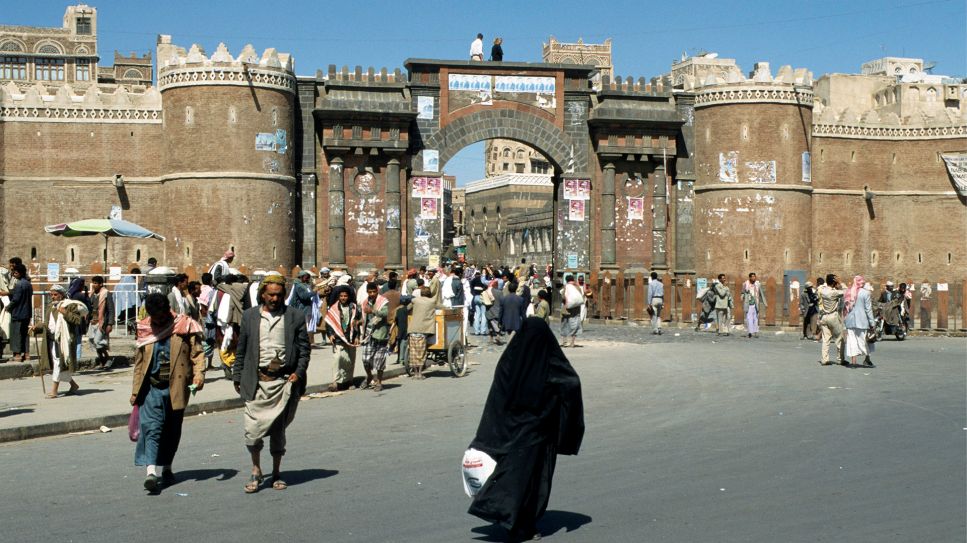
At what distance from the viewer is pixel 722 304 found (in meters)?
27.1

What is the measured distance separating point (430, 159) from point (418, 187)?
3.36 feet

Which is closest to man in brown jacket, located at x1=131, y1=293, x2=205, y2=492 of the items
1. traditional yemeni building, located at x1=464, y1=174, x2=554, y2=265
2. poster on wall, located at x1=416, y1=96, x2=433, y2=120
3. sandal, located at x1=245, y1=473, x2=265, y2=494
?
sandal, located at x1=245, y1=473, x2=265, y2=494

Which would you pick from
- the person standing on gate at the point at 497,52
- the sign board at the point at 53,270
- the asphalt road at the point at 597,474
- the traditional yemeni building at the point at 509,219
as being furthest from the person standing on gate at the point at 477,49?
the traditional yemeni building at the point at 509,219

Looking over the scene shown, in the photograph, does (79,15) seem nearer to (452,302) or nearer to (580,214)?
(580,214)

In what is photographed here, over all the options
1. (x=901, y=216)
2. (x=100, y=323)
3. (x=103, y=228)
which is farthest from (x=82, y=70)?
(x=100, y=323)

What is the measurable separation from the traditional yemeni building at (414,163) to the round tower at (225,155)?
58 millimetres

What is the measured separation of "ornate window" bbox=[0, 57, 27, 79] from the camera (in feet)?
279

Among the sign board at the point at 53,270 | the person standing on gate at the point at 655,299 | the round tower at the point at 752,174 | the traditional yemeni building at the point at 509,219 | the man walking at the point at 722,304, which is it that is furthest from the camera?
the traditional yemeni building at the point at 509,219

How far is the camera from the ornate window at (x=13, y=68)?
279 feet

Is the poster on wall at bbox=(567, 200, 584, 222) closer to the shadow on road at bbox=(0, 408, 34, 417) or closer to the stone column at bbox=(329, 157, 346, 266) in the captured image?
the stone column at bbox=(329, 157, 346, 266)

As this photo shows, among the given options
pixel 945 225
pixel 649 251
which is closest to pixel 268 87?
pixel 649 251

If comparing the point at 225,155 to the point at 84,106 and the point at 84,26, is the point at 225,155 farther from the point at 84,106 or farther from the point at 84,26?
the point at 84,26

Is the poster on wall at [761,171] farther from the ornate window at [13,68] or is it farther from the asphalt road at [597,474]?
the ornate window at [13,68]

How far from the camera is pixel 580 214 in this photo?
38.3 metres
